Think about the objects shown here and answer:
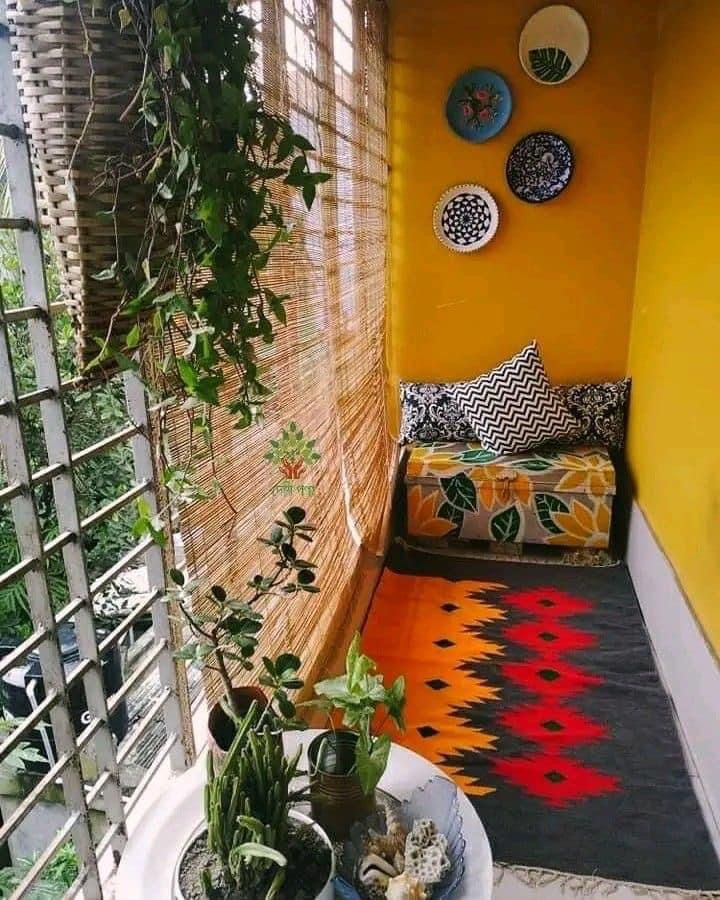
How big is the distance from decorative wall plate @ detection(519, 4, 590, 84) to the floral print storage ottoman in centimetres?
168

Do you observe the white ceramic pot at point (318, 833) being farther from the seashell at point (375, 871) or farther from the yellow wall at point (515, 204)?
the yellow wall at point (515, 204)

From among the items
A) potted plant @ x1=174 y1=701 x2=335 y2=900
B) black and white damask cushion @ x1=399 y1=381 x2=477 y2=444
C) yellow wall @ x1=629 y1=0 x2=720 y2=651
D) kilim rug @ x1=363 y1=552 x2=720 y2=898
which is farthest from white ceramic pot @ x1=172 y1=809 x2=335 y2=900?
black and white damask cushion @ x1=399 y1=381 x2=477 y2=444

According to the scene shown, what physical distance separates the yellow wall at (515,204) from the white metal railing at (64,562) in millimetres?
2583

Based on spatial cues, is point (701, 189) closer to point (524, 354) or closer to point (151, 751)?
point (524, 354)

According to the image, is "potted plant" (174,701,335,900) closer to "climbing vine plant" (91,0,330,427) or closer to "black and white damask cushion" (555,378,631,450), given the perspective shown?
"climbing vine plant" (91,0,330,427)

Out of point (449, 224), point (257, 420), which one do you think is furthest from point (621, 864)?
point (449, 224)

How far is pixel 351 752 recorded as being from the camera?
3.62 feet

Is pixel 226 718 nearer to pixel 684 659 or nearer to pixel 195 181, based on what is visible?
pixel 195 181

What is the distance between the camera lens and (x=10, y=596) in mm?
1599

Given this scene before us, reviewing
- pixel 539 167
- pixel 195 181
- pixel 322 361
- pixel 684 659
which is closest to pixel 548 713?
pixel 684 659

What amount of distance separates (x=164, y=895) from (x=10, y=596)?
867 mm

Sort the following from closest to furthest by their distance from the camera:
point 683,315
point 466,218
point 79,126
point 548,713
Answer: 1. point 79,126
2. point 548,713
3. point 683,315
4. point 466,218

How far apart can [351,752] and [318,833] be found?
151mm

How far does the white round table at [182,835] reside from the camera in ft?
3.14
